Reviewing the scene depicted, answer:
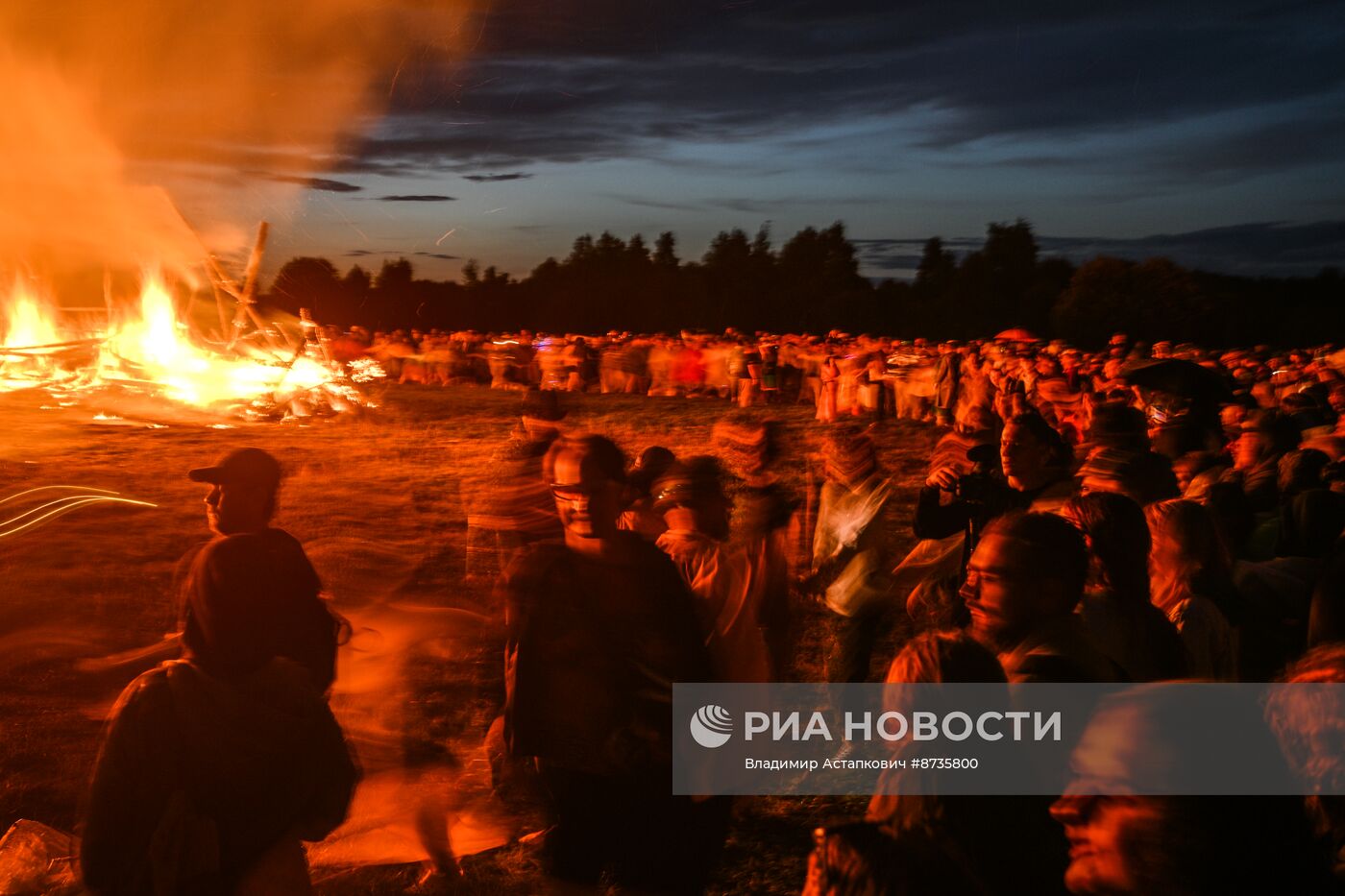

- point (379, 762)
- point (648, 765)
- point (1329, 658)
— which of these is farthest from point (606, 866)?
A: point (379, 762)

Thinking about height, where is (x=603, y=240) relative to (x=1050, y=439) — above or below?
above

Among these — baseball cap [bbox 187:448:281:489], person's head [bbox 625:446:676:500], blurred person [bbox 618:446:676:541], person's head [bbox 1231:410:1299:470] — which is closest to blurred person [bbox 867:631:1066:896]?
blurred person [bbox 618:446:676:541]

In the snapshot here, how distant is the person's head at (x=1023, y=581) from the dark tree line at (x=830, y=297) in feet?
81.6

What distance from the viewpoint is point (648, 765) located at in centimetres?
279

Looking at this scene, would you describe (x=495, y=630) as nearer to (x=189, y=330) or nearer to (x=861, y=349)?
(x=189, y=330)

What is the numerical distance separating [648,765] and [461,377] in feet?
78.3

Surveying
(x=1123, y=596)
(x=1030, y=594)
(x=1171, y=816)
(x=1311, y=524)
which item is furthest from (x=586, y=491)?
(x=1311, y=524)

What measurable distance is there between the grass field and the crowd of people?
2.54ft

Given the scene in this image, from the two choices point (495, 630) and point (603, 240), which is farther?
point (603, 240)

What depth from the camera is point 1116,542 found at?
280cm

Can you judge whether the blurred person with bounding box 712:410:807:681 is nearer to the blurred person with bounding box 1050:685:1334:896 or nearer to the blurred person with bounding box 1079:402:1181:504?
the blurred person with bounding box 1079:402:1181:504

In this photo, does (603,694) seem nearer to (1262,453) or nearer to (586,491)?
(586,491)

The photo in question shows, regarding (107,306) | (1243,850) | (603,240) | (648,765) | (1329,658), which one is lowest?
(648,765)

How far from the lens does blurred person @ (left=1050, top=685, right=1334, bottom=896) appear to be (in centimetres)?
154
